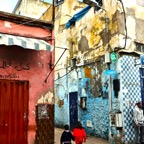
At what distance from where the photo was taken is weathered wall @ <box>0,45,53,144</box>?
7609mm

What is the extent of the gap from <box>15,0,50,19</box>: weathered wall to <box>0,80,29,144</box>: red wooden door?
16387mm

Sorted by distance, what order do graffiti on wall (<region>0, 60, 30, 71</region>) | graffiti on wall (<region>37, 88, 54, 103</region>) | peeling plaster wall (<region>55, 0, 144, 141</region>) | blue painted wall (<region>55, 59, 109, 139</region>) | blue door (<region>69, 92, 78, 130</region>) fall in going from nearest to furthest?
graffiti on wall (<region>0, 60, 30, 71</region>)
graffiti on wall (<region>37, 88, 54, 103</region>)
peeling plaster wall (<region>55, 0, 144, 141</region>)
blue painted wall (<region>55, 59, 109, 139</region>)
blue door (<region>69, 92, 78, 130</region>)

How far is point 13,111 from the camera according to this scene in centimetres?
744

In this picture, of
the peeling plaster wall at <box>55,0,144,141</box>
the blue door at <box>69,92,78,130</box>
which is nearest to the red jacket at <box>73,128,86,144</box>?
the peeling plaster wall at <box>55,0,144,141</box>

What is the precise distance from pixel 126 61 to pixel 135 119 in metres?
2.48

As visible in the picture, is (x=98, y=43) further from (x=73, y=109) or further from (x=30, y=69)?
(x=30, y=69)

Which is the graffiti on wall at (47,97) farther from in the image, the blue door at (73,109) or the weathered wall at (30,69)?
the blue door at (73,109)

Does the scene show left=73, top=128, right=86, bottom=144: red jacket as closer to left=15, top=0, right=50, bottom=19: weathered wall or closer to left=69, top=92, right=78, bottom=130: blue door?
left=69, top=92, right=78, bottom=130: blue door

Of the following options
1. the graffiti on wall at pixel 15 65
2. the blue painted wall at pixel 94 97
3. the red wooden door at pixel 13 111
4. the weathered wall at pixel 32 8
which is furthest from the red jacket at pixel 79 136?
the weathered wall at pixel 32 8

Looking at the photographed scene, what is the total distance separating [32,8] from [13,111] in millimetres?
17448

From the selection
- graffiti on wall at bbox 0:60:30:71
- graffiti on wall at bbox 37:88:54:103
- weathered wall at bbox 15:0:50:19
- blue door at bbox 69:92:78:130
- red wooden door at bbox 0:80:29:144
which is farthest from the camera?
weathered wall at bbox 15:0:50:19

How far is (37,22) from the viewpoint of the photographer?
27.2 ft

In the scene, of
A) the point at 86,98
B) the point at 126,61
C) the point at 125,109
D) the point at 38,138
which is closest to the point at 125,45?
the point at 126,61

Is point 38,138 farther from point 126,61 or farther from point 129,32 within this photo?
point 129,32
